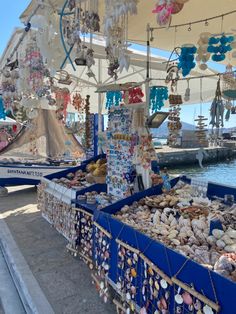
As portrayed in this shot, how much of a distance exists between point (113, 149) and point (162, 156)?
1658 cm

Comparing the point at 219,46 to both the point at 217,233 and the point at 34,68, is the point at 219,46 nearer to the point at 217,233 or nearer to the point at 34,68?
the point at 217,233

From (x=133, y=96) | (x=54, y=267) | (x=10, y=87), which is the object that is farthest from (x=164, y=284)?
(x=10, y=87)

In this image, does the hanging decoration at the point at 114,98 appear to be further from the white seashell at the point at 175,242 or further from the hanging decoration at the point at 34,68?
the white seashell at the point at 175,242

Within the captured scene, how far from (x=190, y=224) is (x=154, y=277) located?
56 cm

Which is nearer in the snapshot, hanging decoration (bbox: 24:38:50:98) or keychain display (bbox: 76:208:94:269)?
keychain display (bbox: 76:208:94:269)

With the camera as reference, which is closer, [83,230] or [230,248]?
[230,248]

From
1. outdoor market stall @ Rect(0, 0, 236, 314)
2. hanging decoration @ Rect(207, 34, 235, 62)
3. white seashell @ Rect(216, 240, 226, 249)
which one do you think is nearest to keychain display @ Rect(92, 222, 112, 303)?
outdoor market stall @ Rect(0, 0, 236, 314)

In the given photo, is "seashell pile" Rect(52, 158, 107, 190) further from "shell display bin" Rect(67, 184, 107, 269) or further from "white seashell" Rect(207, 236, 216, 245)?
"white seashell" Rect(207, 236, 216, 245)

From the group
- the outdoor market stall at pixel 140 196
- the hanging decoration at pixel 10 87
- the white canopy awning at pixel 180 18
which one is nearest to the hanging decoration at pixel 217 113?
the outdoor market stall at pixel 140 196

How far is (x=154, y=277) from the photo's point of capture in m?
1.91

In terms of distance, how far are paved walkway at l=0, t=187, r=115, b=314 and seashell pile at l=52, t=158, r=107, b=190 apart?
752mm

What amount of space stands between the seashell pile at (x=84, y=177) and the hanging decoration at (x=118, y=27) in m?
1.47

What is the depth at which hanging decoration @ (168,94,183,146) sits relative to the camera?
3.74 metres

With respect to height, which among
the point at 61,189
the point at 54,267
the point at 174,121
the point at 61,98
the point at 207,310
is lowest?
the point at 54,267
